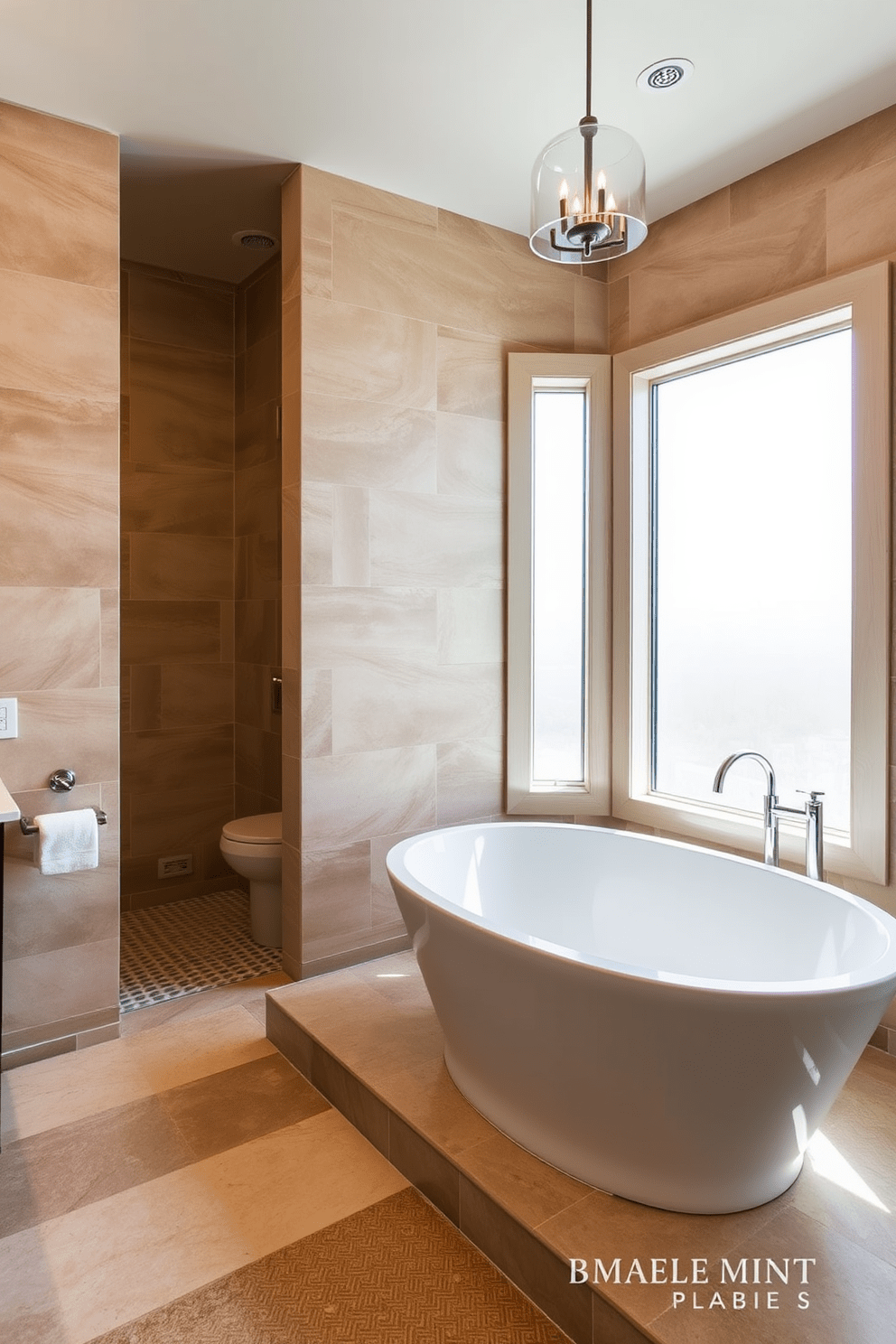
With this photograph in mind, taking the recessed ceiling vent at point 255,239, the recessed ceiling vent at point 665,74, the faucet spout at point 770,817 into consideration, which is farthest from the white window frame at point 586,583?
the recessed ceiling vent at point 255,239

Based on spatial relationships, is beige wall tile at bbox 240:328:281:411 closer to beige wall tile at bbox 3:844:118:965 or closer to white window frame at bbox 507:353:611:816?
white window frame at bbox 507:353:611:816

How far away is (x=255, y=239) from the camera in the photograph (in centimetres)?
339

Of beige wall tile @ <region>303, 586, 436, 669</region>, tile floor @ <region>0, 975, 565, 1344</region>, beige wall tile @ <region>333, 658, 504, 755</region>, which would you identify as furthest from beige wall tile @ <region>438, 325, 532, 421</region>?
tile floor @ <region>0, 975, 565, 1344</region>

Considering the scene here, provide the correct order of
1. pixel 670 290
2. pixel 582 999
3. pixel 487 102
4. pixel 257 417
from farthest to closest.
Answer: pixel 257 417
pixel 670 290
pixel 487 102
pixel 582 999

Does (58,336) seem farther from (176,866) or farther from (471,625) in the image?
(176,866)

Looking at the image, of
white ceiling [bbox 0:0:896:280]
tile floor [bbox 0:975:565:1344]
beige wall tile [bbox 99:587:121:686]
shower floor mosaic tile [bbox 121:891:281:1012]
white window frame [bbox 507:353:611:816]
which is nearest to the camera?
tile floor [bbox 0:975:565:1344]

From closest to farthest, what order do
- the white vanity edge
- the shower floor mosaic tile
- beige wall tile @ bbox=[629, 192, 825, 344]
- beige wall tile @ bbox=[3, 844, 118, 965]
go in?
the white vanity edge, beige wall tile @ bbox=[3, 844, 118, 965], beige wall tile @ bbox=[629, 192, 825, 344], the shower floor mosaic tile

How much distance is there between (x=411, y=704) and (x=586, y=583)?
0.87 meters

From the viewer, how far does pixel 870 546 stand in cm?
249

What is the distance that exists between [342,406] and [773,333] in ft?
4.78

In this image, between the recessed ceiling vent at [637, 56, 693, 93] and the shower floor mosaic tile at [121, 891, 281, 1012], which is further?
the shower floor mosaic tile at [121, 891, 281, 1012]

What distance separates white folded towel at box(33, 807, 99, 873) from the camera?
2.33 metres

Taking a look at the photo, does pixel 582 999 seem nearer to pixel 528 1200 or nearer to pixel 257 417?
pixel 528 1200

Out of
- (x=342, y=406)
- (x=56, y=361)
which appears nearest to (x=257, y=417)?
(x=342, y=406)
